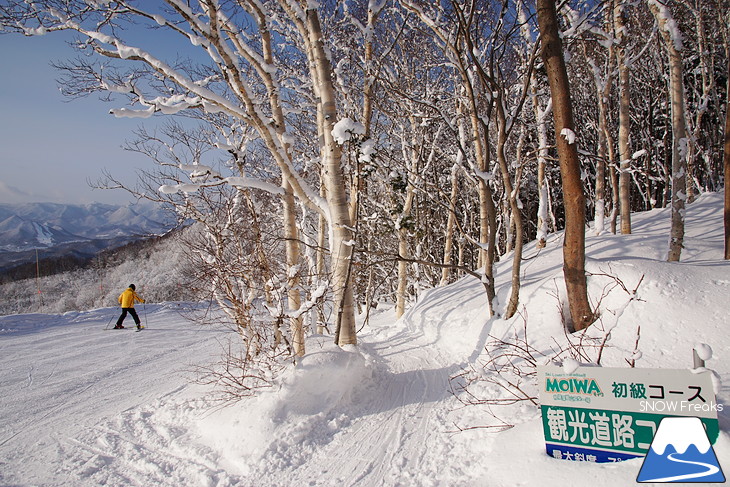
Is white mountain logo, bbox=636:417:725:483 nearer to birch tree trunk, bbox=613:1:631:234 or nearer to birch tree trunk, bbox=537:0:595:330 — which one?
birch tree trunk, bbox=537:0:595:330

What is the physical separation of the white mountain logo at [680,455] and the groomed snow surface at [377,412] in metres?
0.09

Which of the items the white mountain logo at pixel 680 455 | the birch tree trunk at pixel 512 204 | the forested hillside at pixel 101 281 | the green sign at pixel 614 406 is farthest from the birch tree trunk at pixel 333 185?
the forested hillside at pixel 101 281

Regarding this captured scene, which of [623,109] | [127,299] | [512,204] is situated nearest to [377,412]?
[512,204]

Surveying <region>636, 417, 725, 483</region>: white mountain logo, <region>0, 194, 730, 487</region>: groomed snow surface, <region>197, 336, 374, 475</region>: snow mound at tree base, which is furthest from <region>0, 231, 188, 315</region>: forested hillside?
<region>636, 417, 725, 483</region>: white mountain logo

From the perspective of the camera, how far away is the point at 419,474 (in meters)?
2.99

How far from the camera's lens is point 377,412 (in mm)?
4188

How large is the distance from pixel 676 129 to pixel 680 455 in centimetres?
561

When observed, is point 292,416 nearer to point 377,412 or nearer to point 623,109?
point 377,412

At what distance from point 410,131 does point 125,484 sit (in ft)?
32.6

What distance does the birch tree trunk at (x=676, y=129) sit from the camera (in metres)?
5.32

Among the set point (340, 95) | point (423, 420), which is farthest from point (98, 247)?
point (423, 420)

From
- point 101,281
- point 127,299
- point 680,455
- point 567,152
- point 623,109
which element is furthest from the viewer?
point 101,281

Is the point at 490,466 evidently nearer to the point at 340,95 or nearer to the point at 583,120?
the point at 340,95

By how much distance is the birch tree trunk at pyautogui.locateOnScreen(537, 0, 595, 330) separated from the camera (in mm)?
4105
